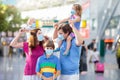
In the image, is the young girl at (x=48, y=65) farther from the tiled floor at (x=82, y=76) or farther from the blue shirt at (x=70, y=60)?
the tiled floor at (x=82, y=76)

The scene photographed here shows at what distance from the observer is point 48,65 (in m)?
6.00

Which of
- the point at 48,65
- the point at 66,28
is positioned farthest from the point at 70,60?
the point at 66,28

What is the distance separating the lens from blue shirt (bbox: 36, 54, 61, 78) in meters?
5.98

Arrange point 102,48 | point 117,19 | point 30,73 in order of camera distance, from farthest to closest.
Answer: point 117,19
point 102,48
point 30,73

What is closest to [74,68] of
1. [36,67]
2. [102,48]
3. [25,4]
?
[36,67]

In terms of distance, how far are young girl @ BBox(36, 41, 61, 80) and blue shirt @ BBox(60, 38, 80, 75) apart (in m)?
0.10

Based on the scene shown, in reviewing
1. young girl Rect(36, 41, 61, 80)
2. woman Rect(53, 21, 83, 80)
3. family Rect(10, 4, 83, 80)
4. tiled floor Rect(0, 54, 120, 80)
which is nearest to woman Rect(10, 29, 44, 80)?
family Rect(10, 4, 83, 80)

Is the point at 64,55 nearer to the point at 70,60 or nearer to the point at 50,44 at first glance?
the point at 70,60

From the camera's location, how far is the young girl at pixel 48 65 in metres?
5.96

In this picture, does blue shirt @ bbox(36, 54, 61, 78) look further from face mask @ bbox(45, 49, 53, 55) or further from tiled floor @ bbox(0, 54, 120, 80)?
tiled floor @ bbox(0, 54, 120, 80)

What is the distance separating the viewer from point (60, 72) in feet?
19.6

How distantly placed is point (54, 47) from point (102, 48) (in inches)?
1128

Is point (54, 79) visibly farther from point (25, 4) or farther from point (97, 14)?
point (97, 14)

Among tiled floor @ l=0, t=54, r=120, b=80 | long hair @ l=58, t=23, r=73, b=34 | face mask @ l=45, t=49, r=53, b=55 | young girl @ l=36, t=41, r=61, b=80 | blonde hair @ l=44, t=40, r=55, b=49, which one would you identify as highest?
long hair @ l=58, t=23, r=73, b=34
